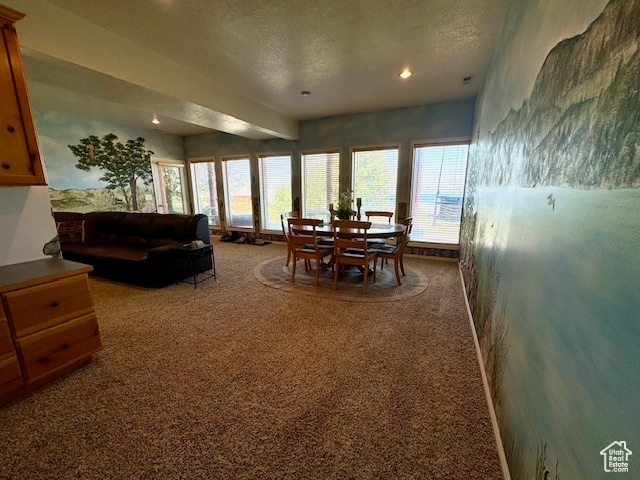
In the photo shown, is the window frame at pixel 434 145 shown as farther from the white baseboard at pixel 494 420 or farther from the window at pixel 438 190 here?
the white baseboard at pixel 494 420

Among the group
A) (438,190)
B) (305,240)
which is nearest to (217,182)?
(305,240)

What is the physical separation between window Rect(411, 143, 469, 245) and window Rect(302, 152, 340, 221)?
5.34 ft

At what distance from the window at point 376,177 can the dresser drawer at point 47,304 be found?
14.4 ft

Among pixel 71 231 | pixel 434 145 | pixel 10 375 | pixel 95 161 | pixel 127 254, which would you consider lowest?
pixel 10 375

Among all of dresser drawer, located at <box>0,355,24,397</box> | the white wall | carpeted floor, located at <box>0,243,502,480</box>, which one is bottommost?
carpeted floor, located at <box>0,243,502,480</box>

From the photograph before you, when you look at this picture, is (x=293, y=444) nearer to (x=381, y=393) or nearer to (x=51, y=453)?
(x=381, y=393)

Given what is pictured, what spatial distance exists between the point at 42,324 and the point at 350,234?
107 inches

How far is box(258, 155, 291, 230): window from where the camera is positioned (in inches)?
235

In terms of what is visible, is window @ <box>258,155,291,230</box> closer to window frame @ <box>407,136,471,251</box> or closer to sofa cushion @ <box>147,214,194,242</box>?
sofa cushion @ <box>147,214,194,242</box>

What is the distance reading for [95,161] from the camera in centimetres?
514

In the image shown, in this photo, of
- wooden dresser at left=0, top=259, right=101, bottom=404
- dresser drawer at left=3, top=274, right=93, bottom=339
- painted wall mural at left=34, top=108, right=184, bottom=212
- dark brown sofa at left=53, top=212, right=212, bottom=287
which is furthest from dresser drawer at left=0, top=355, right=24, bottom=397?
painted wall mural at left=34, top=108, right=184, bottom=212

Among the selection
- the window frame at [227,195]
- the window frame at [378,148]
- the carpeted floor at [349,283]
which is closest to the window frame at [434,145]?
the window frame at [378,148]

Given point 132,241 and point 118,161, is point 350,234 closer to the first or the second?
point 132,241

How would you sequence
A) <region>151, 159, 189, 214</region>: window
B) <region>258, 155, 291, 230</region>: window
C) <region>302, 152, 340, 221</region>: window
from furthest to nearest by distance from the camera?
<region>151, 159, 189, 214</region>: window, <region>258, 155, 291, 230</region>: window, <region>302, 152, 340, 221</region>: window
